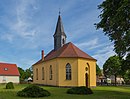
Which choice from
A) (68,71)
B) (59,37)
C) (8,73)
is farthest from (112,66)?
(8,73)

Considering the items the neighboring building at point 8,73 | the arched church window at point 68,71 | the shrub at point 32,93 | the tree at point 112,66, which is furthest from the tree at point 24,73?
the shrub at point 32,93

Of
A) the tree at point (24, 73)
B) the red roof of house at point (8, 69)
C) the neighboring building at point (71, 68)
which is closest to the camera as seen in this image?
the neighboring building at point (71, 68)

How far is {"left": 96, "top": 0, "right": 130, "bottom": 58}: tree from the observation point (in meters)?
17.1

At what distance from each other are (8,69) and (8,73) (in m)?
1.98

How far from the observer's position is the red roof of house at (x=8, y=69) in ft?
203

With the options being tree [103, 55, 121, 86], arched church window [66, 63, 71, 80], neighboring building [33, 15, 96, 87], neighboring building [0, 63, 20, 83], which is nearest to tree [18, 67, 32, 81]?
neighboring building [0, 63, 20, 83]

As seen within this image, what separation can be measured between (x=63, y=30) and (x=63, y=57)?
9233 mm

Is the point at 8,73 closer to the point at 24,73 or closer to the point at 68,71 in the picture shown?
the point at 68,71

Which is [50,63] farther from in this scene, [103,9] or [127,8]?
[127,8]

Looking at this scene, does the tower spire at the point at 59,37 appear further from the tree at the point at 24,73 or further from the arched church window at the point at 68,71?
the tree at the point at 24,73

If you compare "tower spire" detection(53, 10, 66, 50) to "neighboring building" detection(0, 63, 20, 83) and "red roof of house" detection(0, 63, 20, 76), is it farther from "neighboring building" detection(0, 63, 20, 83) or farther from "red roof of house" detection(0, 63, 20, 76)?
"red roof of house" detection(0, 63, 20, 76)

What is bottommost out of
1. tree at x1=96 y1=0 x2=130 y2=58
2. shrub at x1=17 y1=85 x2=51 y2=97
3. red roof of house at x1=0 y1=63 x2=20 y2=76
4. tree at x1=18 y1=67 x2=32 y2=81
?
A: tree at x1=18 y1=67 x2=32 y2=81

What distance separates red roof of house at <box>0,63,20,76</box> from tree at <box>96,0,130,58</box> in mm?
46489

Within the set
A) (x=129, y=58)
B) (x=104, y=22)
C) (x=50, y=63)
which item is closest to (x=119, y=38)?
(x=104, y=22)
